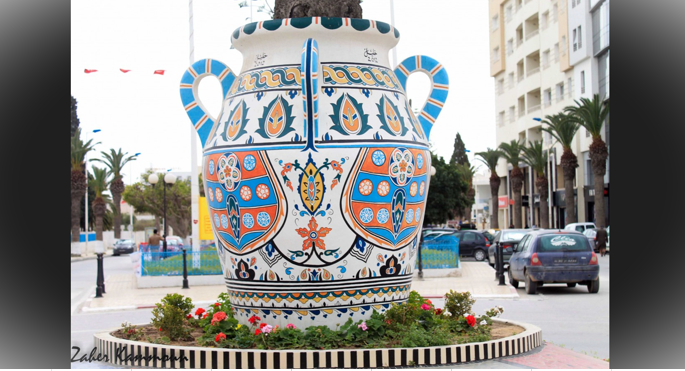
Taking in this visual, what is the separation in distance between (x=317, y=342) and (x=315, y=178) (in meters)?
1.54

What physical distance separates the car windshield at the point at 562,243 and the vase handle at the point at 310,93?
10890 mm

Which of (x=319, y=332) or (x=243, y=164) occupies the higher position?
(x=243, y=164)

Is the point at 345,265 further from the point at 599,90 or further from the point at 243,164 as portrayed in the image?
the point at 599,90

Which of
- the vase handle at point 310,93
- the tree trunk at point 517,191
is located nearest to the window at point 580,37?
the tree trunk at point 517,191

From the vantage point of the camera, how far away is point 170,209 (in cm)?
6931

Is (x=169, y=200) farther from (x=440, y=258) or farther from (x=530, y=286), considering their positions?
(x=530, y=286)

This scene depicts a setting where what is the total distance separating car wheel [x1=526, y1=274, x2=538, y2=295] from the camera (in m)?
18.1

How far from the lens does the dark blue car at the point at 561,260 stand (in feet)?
57.6

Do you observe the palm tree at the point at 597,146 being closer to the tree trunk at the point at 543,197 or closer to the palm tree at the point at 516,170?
the tree trunk at the point at 543,197

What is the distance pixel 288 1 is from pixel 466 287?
40.7 feet

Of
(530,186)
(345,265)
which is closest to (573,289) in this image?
(345,265)

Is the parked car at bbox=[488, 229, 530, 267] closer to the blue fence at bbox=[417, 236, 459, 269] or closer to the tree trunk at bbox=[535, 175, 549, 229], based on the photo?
the blue fence at bbox=[417, 236, 459, 269]

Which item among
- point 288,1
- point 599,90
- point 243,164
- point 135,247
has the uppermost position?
point 599,90

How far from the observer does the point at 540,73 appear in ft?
185
